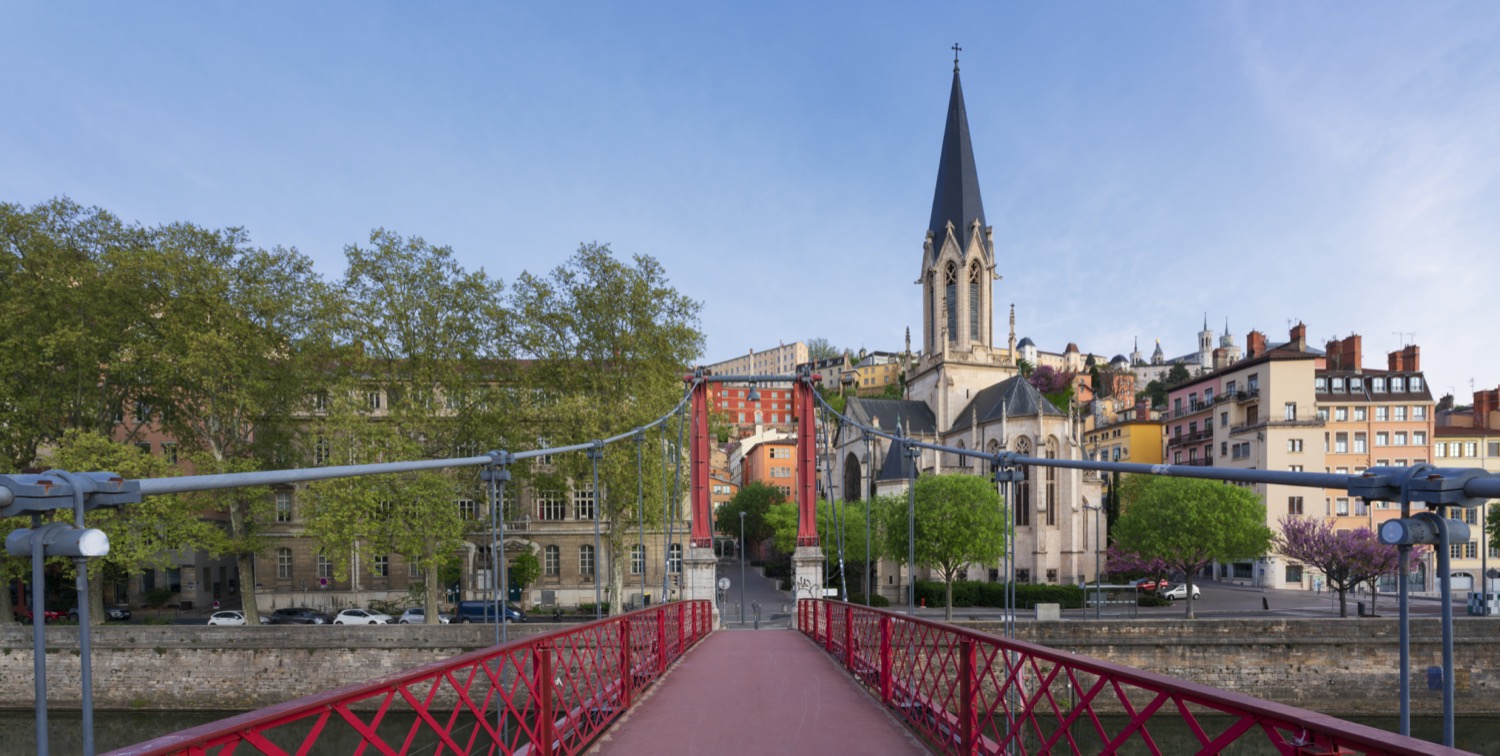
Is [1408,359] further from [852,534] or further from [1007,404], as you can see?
[852,534]

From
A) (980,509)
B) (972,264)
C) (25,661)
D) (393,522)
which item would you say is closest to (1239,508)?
(980,509)

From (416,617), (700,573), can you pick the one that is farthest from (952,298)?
(700,573)

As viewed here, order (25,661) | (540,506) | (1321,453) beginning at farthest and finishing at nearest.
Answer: (1321,453)
(540,506)
(25,661)

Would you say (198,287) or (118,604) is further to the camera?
(118,604)

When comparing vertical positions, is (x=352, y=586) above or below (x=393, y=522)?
below

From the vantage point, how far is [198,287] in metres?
22.7

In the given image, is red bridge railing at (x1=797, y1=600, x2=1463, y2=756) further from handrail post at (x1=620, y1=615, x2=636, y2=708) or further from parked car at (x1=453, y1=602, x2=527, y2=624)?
parked car at (x1=453, y1=602, x2=527, y2=624)

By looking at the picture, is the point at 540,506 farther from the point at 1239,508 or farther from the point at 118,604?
the point at 1239,508

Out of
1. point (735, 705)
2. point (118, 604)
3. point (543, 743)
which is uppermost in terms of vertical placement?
point (543, 743)

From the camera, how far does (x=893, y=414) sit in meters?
50.9

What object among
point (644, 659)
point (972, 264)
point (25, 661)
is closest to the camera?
point (644, 659)

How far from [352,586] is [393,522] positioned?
11.4 m

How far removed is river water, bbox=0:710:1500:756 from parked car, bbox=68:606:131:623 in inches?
296

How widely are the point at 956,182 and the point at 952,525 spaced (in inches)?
1084
